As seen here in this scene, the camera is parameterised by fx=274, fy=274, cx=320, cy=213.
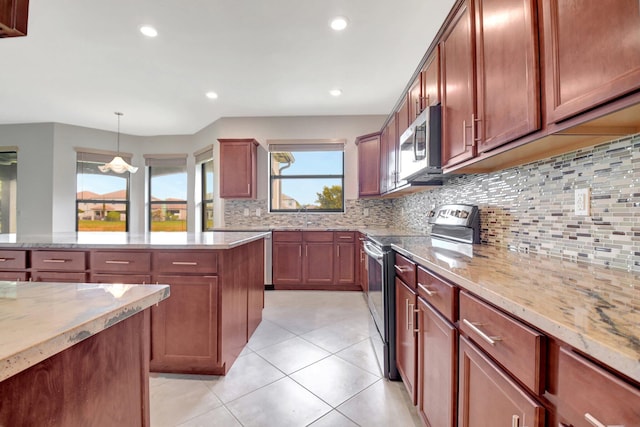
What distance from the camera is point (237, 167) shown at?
425 cm

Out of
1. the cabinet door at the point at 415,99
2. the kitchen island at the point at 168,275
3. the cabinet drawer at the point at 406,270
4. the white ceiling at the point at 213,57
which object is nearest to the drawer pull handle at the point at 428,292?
the cabinet drawer at the point at 406,270

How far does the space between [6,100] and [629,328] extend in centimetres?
643

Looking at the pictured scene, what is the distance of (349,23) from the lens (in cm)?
243

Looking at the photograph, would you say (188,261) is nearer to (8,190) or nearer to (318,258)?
(318,258)

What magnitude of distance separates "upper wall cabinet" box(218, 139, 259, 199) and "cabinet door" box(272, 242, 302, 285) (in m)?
0.99

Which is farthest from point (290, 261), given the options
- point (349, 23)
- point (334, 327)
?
point (349, 23)

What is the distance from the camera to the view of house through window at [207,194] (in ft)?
17.6

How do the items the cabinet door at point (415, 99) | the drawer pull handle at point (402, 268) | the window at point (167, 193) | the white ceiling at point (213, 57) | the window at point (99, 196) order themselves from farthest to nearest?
the window at point (167, 193), the window at point (99, 196), the white ceiling at point (213, 57), the cabinet door at point (415, 99), the drawer pull handle at point (402, 268)

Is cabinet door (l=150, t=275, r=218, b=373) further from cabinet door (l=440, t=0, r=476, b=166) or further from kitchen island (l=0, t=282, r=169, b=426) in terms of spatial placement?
cabinet door (l=440, t=0, r=476, b=166)

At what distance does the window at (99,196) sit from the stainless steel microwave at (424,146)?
568 cm

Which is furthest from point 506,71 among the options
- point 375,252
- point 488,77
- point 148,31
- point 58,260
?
point 148,31

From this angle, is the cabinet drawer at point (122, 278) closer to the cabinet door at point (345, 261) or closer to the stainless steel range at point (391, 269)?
the stainless steel range at point (391, 269)

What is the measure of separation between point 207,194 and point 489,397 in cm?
545

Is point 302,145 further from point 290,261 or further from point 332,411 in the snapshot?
point 332,411
